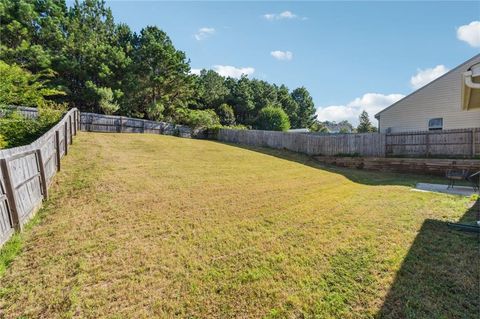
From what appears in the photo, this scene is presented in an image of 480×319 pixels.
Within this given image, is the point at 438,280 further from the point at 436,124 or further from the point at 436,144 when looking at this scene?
the point at 436,124

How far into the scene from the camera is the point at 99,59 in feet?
80.2

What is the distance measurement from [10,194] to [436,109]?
18375 mm

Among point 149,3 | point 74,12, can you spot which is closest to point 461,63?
point 149,3

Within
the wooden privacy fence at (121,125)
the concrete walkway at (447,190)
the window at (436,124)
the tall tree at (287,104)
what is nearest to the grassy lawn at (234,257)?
the concrete walkway at (447,190)

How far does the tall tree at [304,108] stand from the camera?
57.4m

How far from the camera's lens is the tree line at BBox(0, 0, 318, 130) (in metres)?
22.0

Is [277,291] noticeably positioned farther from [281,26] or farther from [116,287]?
[281,26]

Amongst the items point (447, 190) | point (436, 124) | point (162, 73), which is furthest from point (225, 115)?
point (447, 190)

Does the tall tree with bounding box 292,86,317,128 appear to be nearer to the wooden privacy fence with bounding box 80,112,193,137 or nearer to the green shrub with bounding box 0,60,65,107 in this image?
the wooden privacy fence with bounding box 80,112,193,137

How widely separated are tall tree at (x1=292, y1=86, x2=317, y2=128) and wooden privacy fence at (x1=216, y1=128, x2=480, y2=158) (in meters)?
39.4

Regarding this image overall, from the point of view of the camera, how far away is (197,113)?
83.6 feet

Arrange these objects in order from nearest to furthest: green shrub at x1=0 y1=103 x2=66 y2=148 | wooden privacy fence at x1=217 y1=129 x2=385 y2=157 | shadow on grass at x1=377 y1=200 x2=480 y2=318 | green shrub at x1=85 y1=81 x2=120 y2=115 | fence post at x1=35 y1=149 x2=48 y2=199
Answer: shadow on grass at x1=377 y1=200 x2=480 y2=318 < fence post at x1=35 y1=149 x2=48 y2=199 < green shrub at x1=0 y1=103 x2=66 y2=148 < wooden privacy fence at x1=217 y1=129 x2=385 y2=157 < green shrub at x1=85 y1=81 x2=120 y2=115

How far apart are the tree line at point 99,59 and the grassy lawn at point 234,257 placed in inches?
799

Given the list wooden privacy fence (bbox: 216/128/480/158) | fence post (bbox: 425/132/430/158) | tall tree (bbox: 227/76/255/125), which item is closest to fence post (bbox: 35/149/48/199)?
wooden privacy fence (bbox: 216/128/480/158)
